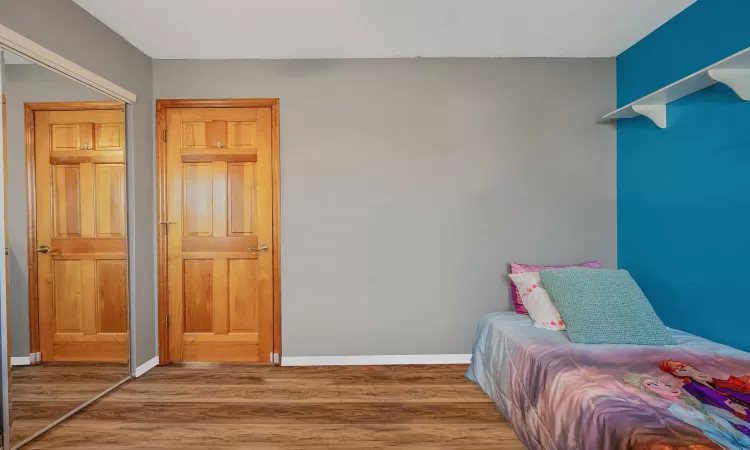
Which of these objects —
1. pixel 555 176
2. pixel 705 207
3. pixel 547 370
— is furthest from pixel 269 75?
pixel 705 207

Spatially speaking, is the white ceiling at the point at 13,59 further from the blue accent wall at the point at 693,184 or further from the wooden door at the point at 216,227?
the blue accent wall at the point at 693,184

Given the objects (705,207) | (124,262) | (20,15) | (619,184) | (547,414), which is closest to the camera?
(547,414)

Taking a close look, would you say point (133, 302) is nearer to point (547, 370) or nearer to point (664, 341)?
point (547, 370)

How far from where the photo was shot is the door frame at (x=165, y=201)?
11.3ft

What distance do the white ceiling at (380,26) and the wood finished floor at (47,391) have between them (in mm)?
2246

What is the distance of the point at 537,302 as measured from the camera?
2818mm

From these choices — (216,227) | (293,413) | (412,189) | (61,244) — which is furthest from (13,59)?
(412,189)

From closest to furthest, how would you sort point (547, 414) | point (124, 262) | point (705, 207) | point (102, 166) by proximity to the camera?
point (547, 414)
point (705, 207)
point (102, 166)
point (124, 262)

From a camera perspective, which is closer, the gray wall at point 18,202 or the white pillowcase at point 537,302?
the gray wall at point 18,202

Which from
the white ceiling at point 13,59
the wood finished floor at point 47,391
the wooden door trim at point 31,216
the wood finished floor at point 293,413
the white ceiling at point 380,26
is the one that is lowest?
the wood finished floor at point 293,413

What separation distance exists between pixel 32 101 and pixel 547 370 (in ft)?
10.0

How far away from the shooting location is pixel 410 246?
3480mm

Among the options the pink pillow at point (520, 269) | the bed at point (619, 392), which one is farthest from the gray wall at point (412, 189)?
the bed at point (619, 392)

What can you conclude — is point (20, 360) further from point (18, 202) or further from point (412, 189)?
point (412, 189)
